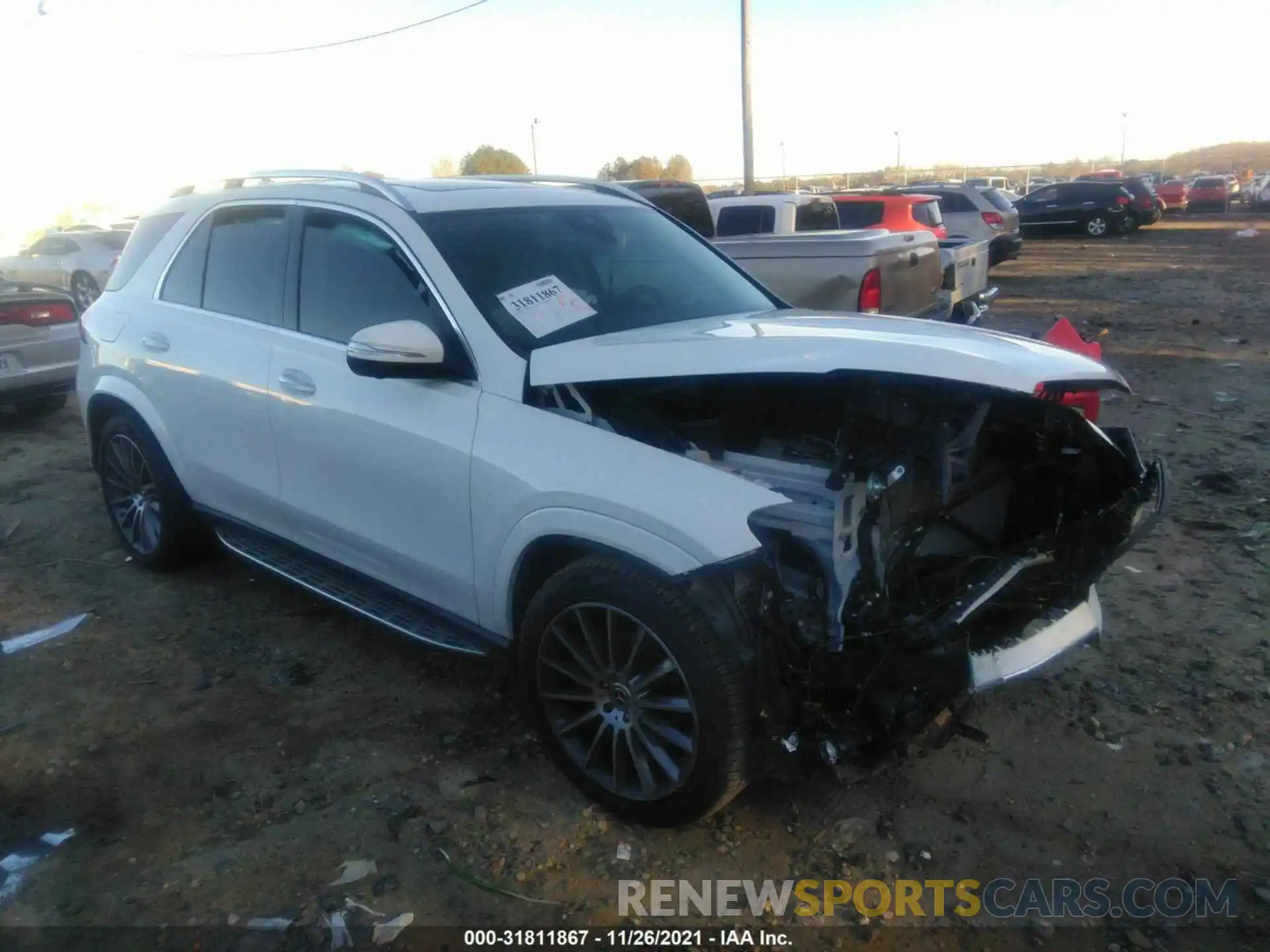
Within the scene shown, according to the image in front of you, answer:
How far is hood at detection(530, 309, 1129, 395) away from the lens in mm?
2607

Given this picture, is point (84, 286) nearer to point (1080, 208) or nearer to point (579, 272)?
point (579, 272)

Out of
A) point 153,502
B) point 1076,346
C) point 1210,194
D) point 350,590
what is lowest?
point 350,590

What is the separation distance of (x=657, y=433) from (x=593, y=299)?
33.2 inches

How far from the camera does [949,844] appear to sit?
9.57 ft

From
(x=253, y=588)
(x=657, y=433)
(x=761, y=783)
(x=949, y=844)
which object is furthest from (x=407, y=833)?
(x=253, y=588)

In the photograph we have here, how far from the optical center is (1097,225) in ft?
87.9

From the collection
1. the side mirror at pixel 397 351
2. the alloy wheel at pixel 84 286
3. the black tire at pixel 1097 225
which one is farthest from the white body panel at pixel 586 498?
the black tire at pixel 1097 225

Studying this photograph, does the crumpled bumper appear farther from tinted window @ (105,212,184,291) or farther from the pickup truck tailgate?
tinted window @ (105,212,184,291)

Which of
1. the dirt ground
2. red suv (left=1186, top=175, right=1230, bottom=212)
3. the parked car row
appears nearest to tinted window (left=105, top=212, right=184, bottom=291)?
the dirt ground

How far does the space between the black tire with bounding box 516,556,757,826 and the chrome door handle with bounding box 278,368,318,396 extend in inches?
54.5

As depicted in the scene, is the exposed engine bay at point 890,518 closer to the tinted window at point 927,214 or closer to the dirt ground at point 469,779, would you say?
the dirt ground at point 469,779

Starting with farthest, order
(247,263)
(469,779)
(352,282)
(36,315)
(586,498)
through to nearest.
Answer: (36,315) < (247,263) < (352,282) < (469,779) < (586,498)

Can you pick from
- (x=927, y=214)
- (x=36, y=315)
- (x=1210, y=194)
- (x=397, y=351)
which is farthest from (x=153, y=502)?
(x=1210, y=194)

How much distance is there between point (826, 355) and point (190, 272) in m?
3.33
